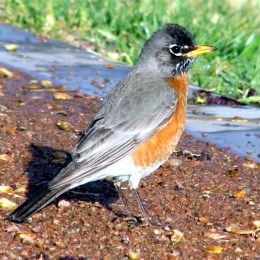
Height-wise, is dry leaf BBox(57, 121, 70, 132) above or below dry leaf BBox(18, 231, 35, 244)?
below

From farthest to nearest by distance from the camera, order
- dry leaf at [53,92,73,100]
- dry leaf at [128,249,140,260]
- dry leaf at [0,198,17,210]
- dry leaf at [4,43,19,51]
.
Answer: dry leaf at [4,43,19,51], dry leaf at [53,92,73,100], dry leaf at [0,198,17,210], dry leaf at [128,249,140,260]

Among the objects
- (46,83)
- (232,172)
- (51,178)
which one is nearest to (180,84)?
(232,172)

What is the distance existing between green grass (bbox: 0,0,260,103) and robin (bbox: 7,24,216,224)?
242 cm

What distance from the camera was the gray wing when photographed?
17.3 ft

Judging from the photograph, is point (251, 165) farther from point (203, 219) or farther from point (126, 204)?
point (126, 204)

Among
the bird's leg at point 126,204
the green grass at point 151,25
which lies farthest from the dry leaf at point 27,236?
Answer: the green grass at point 151,25

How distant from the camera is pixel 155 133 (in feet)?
18.2

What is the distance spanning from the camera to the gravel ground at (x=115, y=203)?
4.93 m

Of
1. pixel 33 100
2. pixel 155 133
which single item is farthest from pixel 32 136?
pixel 155 133

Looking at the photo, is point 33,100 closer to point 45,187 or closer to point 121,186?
point 121,186

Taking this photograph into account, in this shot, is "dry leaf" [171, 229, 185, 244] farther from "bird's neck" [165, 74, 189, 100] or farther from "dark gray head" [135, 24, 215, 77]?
"dark gray head" [135, 24, 215, 77]

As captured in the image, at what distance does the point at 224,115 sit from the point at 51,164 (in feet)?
6.16

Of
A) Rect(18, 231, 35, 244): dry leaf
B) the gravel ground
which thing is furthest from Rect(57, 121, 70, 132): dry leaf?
Rect(18, 231, 35, 244): dry leaf

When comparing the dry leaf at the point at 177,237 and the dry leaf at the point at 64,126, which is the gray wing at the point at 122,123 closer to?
the dry leaf at the point at 177,237
